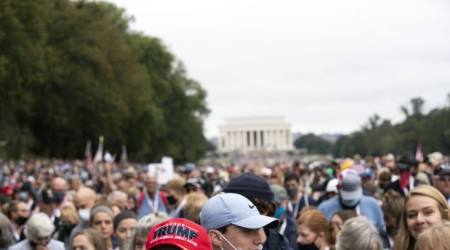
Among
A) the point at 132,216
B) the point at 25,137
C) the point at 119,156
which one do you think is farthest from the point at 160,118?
the point at 132,216

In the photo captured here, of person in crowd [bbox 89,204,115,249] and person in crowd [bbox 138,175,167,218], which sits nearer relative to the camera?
person in crowd [bbox 89,204,115,249]

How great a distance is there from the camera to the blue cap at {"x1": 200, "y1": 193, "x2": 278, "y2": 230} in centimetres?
435

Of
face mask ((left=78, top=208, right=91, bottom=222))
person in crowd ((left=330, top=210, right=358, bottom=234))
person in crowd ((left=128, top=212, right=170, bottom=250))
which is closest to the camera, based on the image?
person in crowd ((left=128, top=212, right=170, bottom=250))

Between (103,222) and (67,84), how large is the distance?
136 feet

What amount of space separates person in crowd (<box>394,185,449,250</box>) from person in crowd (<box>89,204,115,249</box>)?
331 centimetres

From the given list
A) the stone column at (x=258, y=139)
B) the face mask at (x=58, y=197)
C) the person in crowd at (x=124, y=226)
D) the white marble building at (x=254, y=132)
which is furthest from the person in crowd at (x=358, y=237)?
the white marble building at (x=254, y=132)

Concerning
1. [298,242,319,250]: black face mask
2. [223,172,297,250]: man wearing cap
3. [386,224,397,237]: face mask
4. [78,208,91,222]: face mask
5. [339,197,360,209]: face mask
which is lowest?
[298,242,319,250]: black face mask

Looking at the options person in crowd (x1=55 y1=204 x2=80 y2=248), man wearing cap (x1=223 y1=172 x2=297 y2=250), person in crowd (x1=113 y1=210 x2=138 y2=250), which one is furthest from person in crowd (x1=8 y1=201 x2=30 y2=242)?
man wearing cap (x1=223 y1=172 x2=297 y2=250)

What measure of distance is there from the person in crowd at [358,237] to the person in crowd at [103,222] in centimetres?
291

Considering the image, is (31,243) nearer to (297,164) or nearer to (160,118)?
(297,164)

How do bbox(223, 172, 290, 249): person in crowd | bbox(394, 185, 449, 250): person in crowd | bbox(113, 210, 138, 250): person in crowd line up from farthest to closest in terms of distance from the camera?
bbox(113, 210, 138, 250): person in crowd
bbox(223, 172, 290, 249): person in crowd
bbox(394, 185, 449, 250): person in crowd

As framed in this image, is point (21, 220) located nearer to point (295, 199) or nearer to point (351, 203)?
point (295, 199)

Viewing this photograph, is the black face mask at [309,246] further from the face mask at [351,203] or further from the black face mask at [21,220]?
the black face mask at [21,220]

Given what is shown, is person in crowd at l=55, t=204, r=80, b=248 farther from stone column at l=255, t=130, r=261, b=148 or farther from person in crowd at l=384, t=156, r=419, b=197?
stone column at l=255, t=130, r=261, b=148
